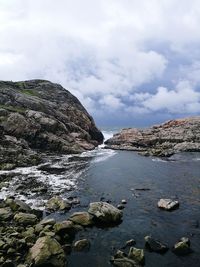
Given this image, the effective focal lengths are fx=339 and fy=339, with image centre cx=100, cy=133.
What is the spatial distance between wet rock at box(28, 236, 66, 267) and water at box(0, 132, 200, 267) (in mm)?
1342

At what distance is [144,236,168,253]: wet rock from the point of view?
33.7 metres

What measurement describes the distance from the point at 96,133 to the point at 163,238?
121402 millimetres

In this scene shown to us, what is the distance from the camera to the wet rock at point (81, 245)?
3434cm

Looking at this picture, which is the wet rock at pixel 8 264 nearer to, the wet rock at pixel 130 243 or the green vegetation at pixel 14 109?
the wet rock at pixel 130 243

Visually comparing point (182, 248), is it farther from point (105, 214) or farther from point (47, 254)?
point (47, 254)

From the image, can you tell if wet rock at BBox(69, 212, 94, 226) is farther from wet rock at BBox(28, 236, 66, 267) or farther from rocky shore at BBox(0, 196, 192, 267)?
wet rock at BBox(28, 236, 66, 267)

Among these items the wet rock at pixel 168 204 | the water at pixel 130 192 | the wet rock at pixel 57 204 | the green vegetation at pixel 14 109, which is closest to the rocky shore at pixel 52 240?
the wet rock at pixel 57 204

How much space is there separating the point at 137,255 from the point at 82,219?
11.1 metres

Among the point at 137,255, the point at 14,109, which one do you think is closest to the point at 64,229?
the point at 137,255

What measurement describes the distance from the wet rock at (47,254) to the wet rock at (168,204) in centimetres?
1965

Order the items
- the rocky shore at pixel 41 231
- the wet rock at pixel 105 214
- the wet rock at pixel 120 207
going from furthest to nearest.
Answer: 1. the wet rock at pixel 120 207
2. the wet rock at pixel 105 214
3. the rocky shore at pixel 41 231

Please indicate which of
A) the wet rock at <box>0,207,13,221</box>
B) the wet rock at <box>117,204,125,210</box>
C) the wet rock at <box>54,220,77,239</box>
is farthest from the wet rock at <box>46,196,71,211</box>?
the wet rock at <box>54,220,77,239</box>

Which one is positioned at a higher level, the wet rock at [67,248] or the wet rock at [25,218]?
the wet rock at [25,218]

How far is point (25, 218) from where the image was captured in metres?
41.4
